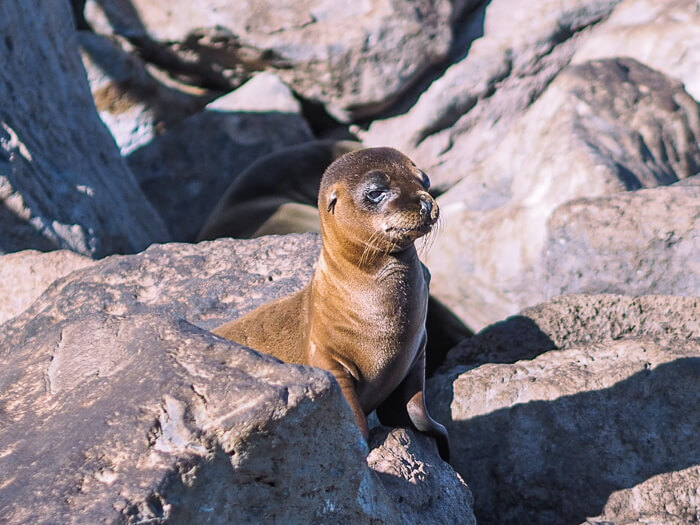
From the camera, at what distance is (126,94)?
350 inches

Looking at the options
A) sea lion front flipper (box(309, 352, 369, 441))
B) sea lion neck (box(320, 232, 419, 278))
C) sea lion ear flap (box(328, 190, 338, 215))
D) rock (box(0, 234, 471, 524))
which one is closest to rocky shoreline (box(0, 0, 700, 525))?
rock (box(0, 234, 471, 524))

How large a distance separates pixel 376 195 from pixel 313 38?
5.28 metres

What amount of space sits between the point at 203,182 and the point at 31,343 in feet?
19.9

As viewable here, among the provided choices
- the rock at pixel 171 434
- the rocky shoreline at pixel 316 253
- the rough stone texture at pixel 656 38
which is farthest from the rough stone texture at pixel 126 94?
the rock at pixel 171 434

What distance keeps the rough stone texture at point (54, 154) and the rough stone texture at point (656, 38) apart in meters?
4.26

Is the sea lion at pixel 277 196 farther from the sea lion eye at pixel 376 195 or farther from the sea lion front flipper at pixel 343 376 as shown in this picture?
the sea lion eye at pixel 376 195

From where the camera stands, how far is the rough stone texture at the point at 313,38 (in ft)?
26.6

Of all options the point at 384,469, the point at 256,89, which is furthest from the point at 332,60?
the point at 384,469

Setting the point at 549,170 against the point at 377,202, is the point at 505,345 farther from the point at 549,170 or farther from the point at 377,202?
the point at 549,170

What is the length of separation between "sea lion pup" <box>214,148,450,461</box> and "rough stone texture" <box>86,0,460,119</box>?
4751mm

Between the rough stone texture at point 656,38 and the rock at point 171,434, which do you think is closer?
the rock at point 171,434

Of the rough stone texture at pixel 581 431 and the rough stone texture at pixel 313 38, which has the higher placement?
the rough stone texture at pixel 581 431

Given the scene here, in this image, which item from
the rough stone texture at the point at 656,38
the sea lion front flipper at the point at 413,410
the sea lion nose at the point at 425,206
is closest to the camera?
the sea lion nose at the point at 425,206

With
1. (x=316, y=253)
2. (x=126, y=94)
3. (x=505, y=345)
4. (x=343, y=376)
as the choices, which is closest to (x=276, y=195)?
(x=126, y=94)
